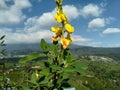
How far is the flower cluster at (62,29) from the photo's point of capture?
3252mm

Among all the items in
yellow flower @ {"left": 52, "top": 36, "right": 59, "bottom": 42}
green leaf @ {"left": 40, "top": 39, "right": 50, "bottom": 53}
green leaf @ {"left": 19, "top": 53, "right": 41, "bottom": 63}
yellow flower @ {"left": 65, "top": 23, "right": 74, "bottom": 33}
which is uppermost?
yellow flower @ {"left": 65, "top": 23, "right": 74, "bottom": 33}

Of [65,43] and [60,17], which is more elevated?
[60,17]

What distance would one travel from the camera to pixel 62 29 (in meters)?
3.36

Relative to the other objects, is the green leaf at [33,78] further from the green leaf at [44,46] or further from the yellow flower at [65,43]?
the yellow flower at [65,43]

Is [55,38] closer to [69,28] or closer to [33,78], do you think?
[69,28]

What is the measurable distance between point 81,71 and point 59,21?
679mm

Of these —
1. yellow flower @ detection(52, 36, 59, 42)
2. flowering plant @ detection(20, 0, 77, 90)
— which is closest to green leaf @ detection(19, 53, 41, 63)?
flowering plant @ detection(20, 0, 77, 90)

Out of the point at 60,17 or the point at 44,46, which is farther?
the point at 44,46

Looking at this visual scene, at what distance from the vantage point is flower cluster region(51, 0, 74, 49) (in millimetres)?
3252

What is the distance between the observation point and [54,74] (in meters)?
3.35

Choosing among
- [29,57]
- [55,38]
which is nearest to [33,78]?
[29,57]

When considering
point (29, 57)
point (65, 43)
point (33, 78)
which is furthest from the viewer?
point (33, 78)

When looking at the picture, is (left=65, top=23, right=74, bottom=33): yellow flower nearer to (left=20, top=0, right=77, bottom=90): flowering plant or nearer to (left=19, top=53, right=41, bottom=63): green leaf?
(left=20, top=0, right=77, bottom=90): flowering plant

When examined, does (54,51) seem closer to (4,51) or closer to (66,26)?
(66,26)
